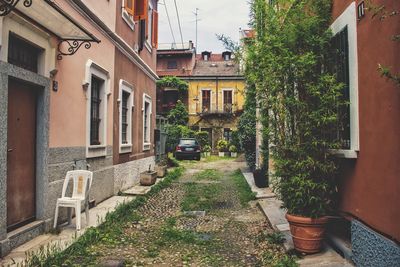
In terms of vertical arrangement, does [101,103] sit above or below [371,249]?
above

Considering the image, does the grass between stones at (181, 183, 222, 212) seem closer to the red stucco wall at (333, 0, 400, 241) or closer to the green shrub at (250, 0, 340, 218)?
the green shrub at (250, 0, 340, 218)

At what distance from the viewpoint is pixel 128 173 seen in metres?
10.5

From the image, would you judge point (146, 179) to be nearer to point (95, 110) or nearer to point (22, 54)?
point (95, 110)

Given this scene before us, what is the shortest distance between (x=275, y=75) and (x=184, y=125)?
2606cm

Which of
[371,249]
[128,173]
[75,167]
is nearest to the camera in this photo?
[371,249]

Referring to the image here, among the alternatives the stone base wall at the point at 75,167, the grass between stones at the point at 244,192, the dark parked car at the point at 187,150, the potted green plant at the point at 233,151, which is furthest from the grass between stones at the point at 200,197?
the potted green plant at the point at 233,151

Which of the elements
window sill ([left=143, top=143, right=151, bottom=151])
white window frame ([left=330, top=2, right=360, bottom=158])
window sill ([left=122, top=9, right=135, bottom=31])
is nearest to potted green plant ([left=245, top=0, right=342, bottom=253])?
white window frame ([left=330, top=2, right=360, bottom=158])

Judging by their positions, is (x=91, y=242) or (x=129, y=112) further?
(x=129, y=112)

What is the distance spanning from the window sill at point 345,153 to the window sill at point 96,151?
490 cm

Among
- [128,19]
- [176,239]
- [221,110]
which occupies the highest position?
[128,19]

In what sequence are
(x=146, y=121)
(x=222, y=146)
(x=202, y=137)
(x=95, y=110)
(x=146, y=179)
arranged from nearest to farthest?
(x=95, y=110) < (x=146, y=179) < (x=146, y=121) < (x=222, y=146) < (x=202, y=137)

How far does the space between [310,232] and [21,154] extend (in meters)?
4.21

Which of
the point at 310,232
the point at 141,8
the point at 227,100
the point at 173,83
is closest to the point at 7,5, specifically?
the point at 310,232

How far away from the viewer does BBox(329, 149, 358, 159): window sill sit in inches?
160
